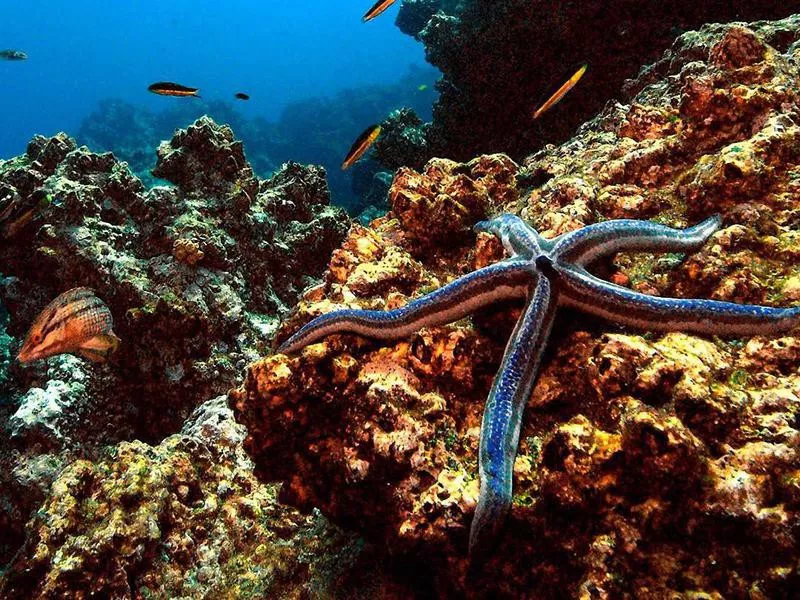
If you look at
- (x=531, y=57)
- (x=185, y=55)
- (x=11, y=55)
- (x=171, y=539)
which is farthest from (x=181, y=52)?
(x=171, y=539)

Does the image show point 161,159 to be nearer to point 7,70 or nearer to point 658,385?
point 658,385

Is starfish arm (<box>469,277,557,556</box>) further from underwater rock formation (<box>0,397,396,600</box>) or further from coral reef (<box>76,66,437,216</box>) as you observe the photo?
coral reef (<box>76,66,437,216</box>)

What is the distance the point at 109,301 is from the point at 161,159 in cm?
195

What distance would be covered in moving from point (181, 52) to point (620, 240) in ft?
497

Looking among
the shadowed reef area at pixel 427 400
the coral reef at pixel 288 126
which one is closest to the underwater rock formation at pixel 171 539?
the shadowed reef area at pixel 427 400

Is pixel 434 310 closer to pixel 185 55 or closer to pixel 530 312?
pixel 530 312

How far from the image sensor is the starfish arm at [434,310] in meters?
2.58

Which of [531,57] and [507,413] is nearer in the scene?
[507,413]

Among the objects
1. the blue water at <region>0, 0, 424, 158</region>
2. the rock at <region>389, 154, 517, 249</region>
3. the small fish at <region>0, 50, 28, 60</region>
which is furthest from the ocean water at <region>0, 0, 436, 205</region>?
the rock at <region>389, 154, 517, 249</region>

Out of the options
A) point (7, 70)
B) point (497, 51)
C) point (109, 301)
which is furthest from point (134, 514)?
point (7, 70)

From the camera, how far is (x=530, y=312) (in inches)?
95.6

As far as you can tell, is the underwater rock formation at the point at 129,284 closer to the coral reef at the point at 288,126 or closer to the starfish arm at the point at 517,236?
the starfish arm at the point at 517,236

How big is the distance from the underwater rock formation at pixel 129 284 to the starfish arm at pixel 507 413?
3574 millimetres

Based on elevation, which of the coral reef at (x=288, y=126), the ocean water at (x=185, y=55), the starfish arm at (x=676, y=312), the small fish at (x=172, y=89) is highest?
the ocean water at (x=185, y=55)
